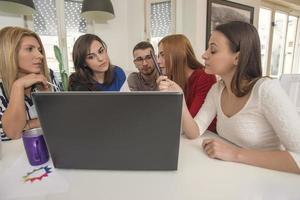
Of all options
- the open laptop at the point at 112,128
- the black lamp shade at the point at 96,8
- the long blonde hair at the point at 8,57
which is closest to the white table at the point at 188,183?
the open laptop at the point at 112,128

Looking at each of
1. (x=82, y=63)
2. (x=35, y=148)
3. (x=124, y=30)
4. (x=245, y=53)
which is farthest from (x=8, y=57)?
(x=124, y=30)

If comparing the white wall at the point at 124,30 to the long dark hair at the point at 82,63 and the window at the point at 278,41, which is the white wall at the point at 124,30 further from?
the window at the point at 278,41

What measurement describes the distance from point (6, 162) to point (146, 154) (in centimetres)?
47

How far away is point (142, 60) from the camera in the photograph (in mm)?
1897

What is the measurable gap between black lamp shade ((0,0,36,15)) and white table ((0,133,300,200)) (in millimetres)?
1536

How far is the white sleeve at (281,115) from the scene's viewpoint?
2.03 ft

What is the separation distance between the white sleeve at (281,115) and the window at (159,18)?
236cm

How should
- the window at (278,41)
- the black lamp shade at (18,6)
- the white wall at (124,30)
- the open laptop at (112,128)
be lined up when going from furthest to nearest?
the window at (278,41) < the white wall at (124,30) < the black lamp shade at (18,6) < the open laptop at (112,128)

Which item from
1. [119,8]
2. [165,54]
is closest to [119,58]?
[119,8]

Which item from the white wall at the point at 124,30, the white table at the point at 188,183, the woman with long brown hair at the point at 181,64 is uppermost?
the white wall at the point at 124,30

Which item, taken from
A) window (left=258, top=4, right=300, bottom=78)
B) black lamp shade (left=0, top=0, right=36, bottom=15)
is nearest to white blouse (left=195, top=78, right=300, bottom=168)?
black lamp shade (left=0, top=0, right=36, bottom=15)

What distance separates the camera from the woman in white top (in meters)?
0.63

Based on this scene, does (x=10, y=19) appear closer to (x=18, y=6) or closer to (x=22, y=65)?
(x=18, y=6)

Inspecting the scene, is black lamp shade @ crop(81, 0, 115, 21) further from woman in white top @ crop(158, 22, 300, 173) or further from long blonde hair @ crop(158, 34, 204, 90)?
woman in white top @ crop(158, 22, 300, 173)
